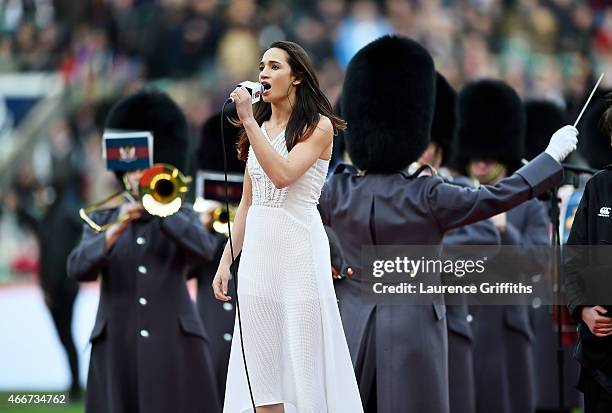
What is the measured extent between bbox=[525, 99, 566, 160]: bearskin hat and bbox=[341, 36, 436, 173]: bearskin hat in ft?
10.4

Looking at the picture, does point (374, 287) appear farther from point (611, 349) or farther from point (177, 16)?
point (177, 16)

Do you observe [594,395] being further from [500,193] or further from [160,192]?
[160,192]

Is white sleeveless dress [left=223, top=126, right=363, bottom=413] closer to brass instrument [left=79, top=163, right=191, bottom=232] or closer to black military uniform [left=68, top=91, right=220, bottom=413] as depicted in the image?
brass instrument [left=79, top=163, right=191, bottom=232]

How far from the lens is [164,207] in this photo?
21.9ft

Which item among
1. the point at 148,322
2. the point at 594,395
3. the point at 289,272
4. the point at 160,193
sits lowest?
the point at 594,395

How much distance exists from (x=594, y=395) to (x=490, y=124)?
3.65 m

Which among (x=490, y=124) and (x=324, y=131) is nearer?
(x=324, y=131)

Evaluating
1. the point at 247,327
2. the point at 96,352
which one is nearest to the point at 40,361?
the point at 96,352

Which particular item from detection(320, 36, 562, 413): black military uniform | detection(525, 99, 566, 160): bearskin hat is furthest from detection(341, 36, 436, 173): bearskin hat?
detection(525, 99, 566, 160): bearskin hat

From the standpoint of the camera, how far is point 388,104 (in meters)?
6.43

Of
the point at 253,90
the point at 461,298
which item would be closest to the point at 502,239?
the point at 461,298

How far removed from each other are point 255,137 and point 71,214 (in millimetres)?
6926

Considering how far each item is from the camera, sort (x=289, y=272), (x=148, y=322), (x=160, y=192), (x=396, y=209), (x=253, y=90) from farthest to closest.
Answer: (x=148, y=322)
(x=160, y=192)
(x=396, y=209)
(x=289, y=272)
(x=253, y=90)

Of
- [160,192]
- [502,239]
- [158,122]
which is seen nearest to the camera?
[160,192]
